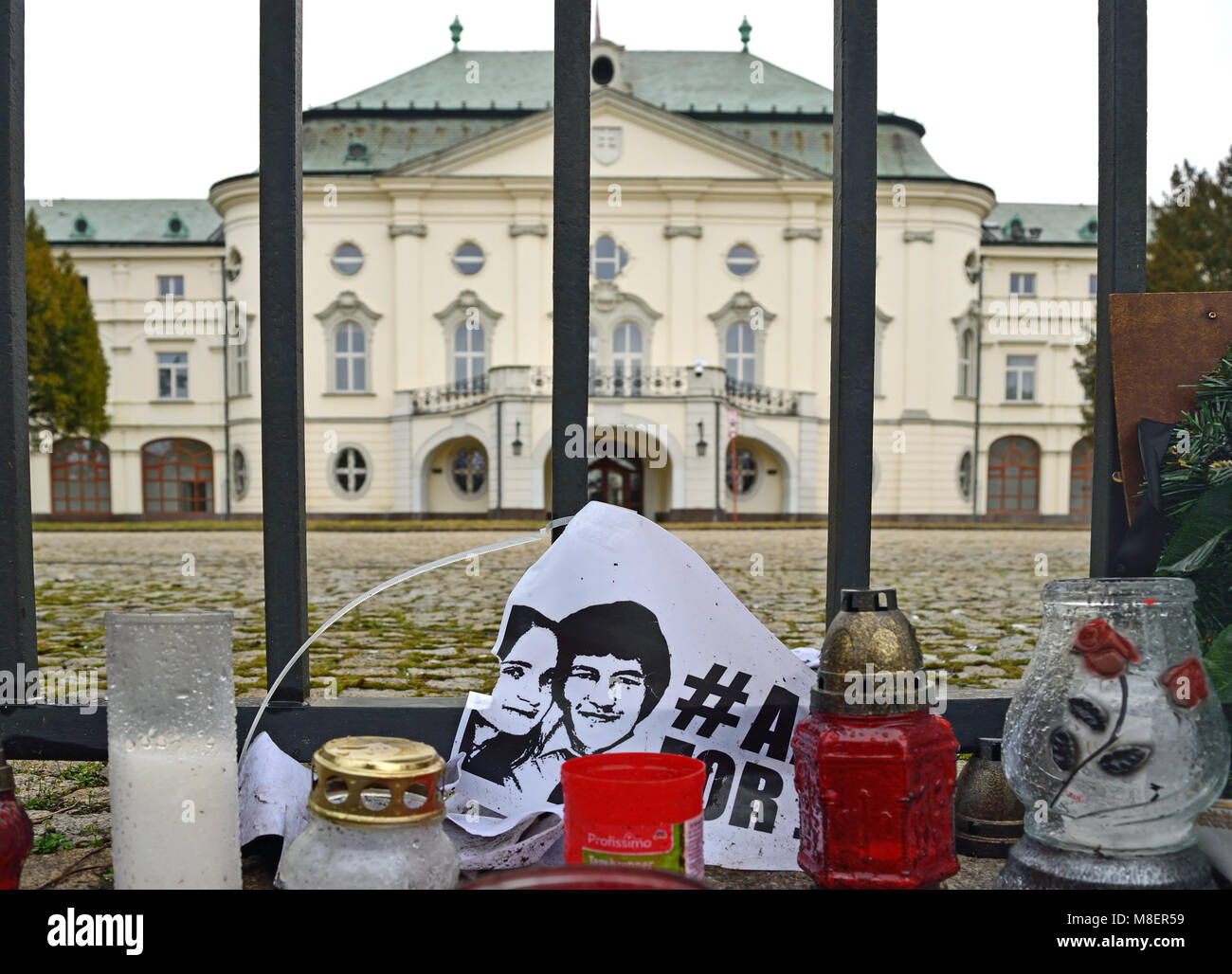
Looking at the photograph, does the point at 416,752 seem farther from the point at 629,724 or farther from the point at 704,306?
the point at 704,306

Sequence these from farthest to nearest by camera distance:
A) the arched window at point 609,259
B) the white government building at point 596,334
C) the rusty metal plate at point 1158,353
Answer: the arched window at point 609,259, the white government building at point 596,334, the rusty metal plate at point 1158,353

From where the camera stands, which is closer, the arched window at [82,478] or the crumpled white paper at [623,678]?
the crumpled white paper at [623,678]

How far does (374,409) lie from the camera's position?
2770 centimetres

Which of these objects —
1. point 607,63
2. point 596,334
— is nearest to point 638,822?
point 596,334

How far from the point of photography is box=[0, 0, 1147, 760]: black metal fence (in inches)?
59.2

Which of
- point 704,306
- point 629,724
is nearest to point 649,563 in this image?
point 629,724

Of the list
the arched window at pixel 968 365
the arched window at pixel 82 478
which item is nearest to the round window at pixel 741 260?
the arched window at pixel 968 365

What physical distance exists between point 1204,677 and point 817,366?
90.8 ft

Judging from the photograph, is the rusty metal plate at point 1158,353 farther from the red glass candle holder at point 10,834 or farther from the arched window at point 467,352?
the arched window at point 467,352

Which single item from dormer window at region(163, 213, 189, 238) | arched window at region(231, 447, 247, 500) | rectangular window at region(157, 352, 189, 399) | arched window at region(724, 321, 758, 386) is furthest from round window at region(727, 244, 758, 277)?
dormer window at region(163, 213, 189, 238)

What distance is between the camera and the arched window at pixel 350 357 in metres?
28.1

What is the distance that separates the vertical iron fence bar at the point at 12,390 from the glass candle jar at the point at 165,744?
45 centimetres

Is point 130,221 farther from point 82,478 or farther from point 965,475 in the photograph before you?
point 965,475
